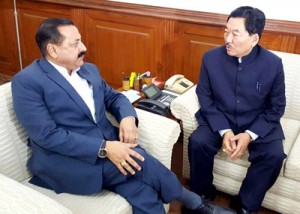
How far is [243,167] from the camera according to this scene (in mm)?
1924

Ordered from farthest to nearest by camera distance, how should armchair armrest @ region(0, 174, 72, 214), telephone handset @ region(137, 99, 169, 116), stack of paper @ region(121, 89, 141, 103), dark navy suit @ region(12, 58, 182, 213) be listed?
stack of paper @ region(121, 89, 141, 103), telephone handset @ region(137, 99, 169, 116), dark navy suit @ region(12, 58, 182, 213), armchair armrest @ region(0, 174, 72, 214)

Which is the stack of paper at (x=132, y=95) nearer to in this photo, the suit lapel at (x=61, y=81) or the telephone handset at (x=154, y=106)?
the telephone handset at (x=154, y=106)

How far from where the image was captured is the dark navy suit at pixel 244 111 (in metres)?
1.85

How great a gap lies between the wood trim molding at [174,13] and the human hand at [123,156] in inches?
54.8

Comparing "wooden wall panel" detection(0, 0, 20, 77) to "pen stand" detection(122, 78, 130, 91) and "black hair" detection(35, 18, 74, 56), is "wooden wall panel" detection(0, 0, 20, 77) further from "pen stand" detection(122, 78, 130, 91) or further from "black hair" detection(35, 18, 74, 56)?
"black hair" detection(35, 18, 74, 56)

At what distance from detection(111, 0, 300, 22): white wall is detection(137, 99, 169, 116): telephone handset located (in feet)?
→ 3.00

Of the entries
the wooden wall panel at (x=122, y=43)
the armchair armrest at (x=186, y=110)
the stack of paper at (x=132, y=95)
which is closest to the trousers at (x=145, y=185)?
the armchair armrest at (x=186, y=110)

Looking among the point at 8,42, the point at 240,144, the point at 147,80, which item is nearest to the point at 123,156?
the point at 240,144

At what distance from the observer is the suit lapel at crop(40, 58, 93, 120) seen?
151cm

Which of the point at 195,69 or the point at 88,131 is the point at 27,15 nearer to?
the point at 195,69

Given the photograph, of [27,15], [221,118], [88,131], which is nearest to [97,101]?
[88,131]

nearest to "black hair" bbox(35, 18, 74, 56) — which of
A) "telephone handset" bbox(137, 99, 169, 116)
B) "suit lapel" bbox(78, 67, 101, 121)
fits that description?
"suit lapel" bbox(78, 67, 101, 121)

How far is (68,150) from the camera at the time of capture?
57.5 inches

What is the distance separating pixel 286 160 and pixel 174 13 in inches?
55.2
